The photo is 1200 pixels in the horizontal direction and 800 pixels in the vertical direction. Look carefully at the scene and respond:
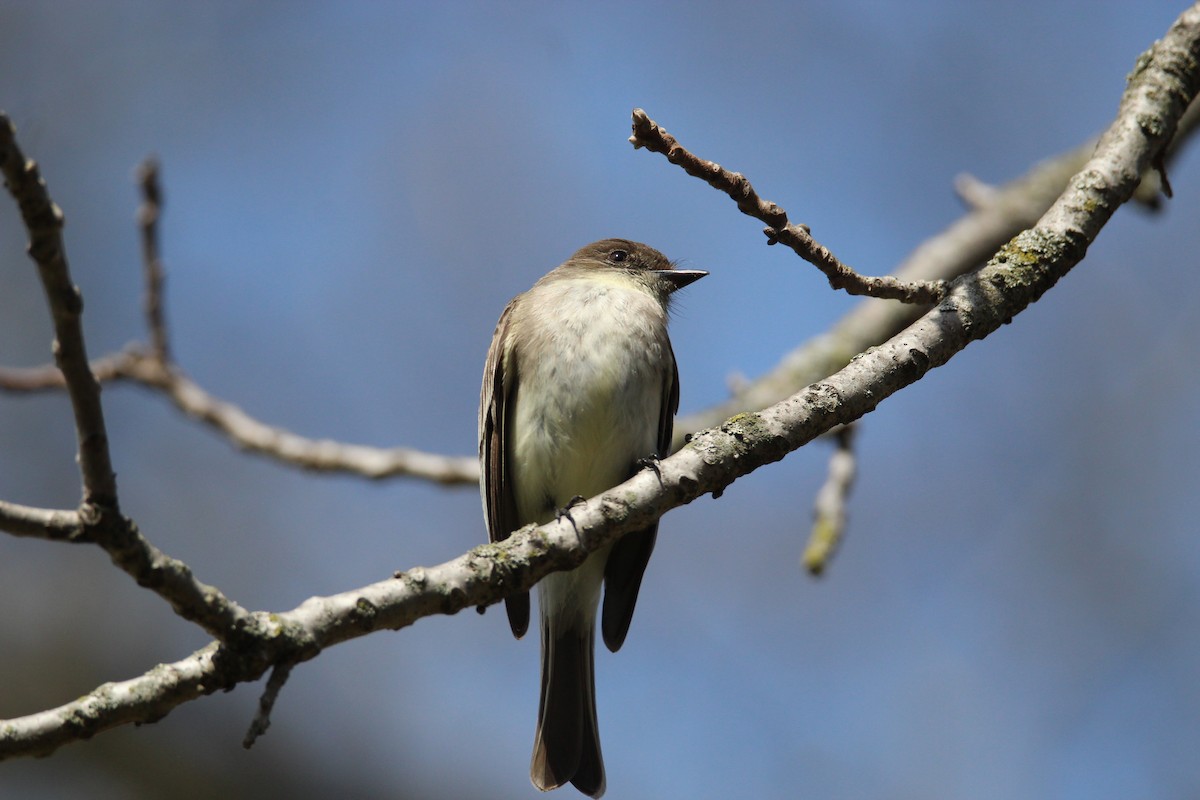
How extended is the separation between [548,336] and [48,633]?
5.98 metres

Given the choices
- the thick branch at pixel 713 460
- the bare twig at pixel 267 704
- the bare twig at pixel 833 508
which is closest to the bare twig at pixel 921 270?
the bare twig at pixel 833 508

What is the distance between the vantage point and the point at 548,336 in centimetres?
515

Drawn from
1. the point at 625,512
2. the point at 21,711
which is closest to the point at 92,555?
the point at 21,711

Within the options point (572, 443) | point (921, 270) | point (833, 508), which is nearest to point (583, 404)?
point (572, 443)

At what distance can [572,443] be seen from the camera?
16.2ft

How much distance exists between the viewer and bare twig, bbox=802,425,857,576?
16.2 feet

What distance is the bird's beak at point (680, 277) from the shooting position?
6031mm

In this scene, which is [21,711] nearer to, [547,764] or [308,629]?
[547,764]

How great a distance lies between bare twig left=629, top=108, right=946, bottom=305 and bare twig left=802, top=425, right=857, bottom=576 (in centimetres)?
163

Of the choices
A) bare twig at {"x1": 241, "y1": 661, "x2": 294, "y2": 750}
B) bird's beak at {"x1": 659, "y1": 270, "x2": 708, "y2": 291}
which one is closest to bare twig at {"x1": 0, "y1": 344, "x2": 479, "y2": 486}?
bird's beak at {"x1": 659, "y1": 270, "x2": 708, "y2": 291}

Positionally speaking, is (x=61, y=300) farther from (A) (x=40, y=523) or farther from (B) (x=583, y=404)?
(B) (x=583, y=404)

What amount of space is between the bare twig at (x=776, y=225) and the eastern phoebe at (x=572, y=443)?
1.64 meters

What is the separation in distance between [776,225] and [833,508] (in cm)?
224

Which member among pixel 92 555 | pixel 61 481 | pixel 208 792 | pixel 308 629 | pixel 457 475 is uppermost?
pixel 61 481
